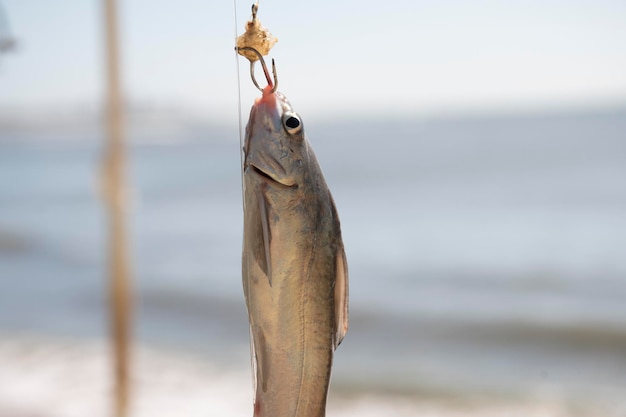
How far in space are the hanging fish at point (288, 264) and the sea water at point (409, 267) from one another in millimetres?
1772

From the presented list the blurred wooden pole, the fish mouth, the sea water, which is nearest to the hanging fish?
the fish mouth

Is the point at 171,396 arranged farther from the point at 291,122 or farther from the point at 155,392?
the point at 291,122

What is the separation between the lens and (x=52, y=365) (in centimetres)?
424

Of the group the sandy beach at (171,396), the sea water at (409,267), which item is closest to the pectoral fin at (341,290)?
the sea water at (409,267)

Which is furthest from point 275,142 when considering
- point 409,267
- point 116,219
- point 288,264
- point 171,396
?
point 409,267

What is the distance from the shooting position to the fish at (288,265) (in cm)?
92

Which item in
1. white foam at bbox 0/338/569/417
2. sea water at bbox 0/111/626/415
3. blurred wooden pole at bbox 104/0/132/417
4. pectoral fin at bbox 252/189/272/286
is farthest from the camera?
sea water at bbox 0/111/626/415

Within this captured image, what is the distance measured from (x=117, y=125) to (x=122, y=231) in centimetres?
39

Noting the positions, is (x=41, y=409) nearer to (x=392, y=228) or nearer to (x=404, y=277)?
(x=404, y=277)

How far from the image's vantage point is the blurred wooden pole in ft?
7.68

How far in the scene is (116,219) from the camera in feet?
8.50

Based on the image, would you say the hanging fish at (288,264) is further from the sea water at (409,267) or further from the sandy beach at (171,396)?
the sandy beach at (171,396)

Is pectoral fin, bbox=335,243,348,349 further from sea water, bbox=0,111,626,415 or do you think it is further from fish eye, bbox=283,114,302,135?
sea water, bbox=0,111,626,415

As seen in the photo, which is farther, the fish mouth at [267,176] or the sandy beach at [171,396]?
the sandy beach at [171,396]
